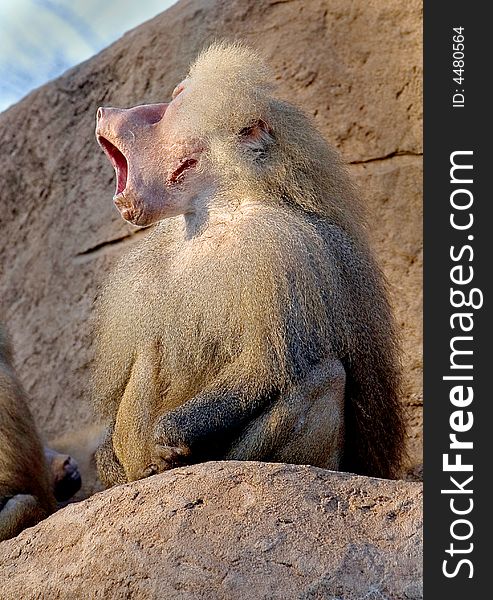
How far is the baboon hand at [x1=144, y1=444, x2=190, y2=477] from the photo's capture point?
10.2ft

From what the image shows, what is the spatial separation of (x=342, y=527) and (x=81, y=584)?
62 centimetres

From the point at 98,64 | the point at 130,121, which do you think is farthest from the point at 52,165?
the point at 130,121

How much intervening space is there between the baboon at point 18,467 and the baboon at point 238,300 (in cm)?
33

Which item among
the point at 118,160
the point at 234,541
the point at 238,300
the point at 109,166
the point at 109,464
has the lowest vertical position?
the point at 234,541

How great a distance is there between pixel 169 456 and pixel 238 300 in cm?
47

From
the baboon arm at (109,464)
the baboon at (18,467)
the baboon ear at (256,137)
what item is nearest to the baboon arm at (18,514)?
the baboon at (18,467)

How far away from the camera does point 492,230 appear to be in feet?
9.52

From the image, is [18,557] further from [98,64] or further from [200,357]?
[98,64]

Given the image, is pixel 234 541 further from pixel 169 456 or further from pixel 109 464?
pixel 109 464

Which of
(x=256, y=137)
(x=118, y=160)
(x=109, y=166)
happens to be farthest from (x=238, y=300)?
(x=109, y=166)

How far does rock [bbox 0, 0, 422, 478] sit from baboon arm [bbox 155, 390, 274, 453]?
175cm

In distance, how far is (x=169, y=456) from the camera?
3133 mm

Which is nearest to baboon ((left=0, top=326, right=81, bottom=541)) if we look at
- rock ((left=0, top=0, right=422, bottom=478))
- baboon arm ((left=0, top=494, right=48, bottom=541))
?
baboon arm ((left=0, top=494, right=48, bottom=541))

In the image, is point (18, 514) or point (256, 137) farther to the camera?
point (18, 514)
